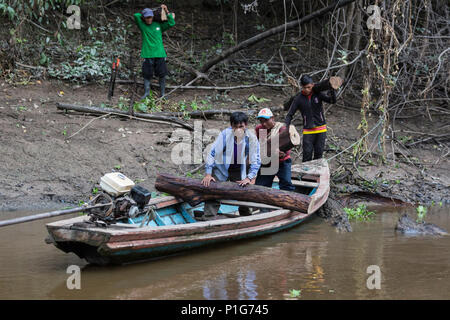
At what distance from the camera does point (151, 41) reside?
10703 millimetres

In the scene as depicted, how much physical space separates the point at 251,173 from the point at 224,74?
19.8ft

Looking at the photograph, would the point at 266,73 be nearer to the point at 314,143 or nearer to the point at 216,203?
the point at 314,143

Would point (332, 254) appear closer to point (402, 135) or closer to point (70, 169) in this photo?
point (70, 169)

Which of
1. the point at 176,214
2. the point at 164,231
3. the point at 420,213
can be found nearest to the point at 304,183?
the point at 420,213

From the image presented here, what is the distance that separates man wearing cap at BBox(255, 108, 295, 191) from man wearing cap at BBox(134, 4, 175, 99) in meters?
3.98

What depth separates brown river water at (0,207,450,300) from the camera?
523cm

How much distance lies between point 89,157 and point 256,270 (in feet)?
14.1

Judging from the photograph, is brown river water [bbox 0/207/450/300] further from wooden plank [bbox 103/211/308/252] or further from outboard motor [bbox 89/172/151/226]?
outboard motor [bbox 89/172/151/226]

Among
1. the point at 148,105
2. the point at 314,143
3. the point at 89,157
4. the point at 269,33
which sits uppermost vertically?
the point at 269,33

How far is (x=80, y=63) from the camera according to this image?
11.8 meters

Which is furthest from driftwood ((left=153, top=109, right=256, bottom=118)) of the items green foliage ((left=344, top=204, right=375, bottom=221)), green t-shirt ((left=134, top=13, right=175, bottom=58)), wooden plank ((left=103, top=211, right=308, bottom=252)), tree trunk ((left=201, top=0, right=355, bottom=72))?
wooden plank ((left=103, top=211, right=308, bottom=252))

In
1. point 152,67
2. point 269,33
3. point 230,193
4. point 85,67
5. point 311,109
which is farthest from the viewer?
point 85,67

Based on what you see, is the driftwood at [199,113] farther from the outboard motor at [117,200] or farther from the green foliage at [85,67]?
the outboard motor at [117,200]

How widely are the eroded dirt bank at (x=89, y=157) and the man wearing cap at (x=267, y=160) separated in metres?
1.91
